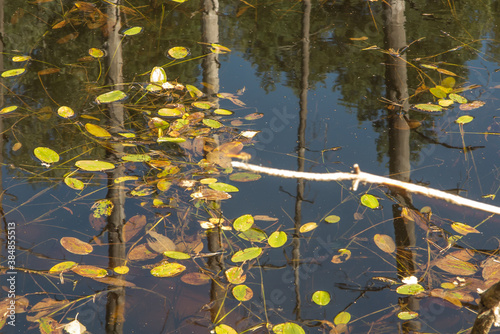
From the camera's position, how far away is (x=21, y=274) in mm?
1571

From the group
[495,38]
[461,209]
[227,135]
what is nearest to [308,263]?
[461,209]

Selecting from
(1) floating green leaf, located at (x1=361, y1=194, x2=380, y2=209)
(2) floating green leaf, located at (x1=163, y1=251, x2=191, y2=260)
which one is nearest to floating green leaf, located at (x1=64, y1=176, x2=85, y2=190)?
(2) floating green leaf, located at (x1=163, y1=251, x2=191, y2=260)

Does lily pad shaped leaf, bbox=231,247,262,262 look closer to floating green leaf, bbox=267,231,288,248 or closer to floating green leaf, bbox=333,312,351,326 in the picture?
floating green leaf, bbox=267,231,288,248

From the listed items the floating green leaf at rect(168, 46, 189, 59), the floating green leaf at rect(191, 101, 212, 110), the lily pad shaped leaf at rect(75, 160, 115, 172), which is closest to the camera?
the lily pad shaped leaf at rect(75, 160, 115, 172)

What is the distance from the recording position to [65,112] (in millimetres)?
2385

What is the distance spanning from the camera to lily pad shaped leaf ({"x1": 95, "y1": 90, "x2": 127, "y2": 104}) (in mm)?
2480

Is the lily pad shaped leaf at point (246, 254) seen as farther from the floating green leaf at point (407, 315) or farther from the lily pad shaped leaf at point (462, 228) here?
the lily pad shaped leaf at point (462, 228)

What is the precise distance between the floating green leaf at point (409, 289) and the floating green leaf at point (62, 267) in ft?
3.89

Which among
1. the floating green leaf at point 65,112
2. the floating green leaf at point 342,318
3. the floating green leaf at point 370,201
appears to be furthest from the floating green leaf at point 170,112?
the floating green leaf at point 342,318

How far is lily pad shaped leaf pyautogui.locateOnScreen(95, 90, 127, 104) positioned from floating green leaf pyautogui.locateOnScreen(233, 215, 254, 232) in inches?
46.2

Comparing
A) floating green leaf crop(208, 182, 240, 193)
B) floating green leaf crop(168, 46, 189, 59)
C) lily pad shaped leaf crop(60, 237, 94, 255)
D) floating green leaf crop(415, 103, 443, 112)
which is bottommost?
lily pad shaped leaf crop(60, 237, 94, 255)

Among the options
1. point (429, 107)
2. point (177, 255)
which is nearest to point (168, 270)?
point (177, 255)

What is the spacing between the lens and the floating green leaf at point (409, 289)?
1520 mm

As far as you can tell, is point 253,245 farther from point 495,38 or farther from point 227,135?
point 495,38
